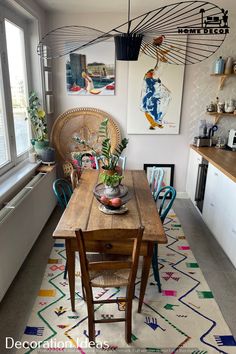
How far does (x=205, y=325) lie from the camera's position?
1.91 meters

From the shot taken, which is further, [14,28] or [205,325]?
[14,28]

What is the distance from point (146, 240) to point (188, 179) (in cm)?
244

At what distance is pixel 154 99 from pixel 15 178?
7.04 feet

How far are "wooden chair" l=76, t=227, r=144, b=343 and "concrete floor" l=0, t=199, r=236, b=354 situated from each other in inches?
23.8

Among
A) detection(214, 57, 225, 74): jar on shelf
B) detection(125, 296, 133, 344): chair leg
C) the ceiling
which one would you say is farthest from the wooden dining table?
the ceiling

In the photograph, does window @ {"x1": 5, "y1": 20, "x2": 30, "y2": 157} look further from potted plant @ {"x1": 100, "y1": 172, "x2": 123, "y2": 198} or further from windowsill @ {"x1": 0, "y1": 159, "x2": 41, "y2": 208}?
potted plant @ {"x1": 100, "y1": 172, "x2": 123, "y2": 198}

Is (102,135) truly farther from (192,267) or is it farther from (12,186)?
(192,267)

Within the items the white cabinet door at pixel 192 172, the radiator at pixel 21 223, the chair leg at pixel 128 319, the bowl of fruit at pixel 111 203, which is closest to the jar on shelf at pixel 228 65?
the white cabinet door at pixel 192 172

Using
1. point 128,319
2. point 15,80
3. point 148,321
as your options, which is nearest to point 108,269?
point 128,319

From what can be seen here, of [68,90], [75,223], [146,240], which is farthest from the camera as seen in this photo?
[68,90]

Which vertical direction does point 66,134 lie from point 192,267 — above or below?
above

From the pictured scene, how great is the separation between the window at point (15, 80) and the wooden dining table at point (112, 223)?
3.04ft

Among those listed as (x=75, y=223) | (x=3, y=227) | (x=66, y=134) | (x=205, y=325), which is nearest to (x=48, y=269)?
(x=3, y=227)

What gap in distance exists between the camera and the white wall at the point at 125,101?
3383mm
